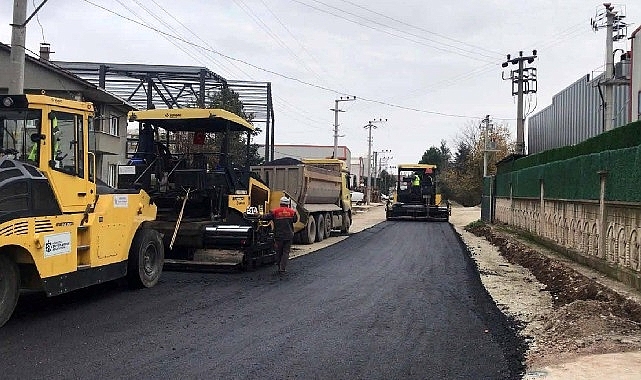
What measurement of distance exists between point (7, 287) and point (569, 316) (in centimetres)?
712

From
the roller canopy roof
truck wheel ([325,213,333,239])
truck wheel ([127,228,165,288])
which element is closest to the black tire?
truck wheel ([325,213,333,239])

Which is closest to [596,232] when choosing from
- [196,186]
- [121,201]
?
[196,186]

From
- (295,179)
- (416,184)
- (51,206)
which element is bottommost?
(51,206)

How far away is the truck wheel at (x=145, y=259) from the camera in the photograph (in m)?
10.8

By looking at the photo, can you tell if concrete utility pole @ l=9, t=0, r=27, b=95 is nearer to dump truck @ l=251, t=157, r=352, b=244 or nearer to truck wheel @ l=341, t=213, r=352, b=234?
dump truck @ l=251, t=157, r=352, b=244

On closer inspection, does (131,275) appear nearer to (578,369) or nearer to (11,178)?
(11,178)

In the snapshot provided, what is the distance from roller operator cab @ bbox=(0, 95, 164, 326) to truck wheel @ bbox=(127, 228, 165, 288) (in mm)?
434

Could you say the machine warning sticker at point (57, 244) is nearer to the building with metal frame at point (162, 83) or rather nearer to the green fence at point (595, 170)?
the green fence at point (595, 170)

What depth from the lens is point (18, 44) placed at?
41.6ft

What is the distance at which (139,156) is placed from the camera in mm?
13953

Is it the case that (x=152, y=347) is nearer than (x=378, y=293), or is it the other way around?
(x=152, y=347)

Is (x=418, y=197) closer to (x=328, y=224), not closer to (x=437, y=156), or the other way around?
(x=328, y=224)

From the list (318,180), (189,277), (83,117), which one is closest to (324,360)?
(83,117)

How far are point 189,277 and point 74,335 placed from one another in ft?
16.7
